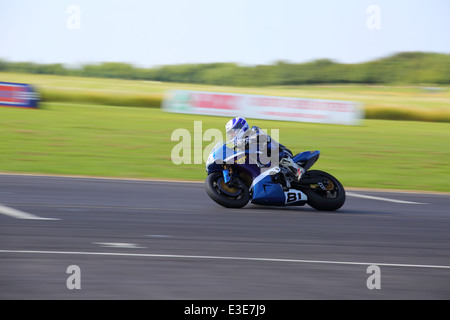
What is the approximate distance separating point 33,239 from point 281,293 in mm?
3281

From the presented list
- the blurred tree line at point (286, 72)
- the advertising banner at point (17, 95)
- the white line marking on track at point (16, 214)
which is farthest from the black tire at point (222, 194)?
the blurred tree line at point (286, 72)

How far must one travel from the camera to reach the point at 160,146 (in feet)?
72.6

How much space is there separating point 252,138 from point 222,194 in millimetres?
1033

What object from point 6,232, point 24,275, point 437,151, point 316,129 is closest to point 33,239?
point 6,232

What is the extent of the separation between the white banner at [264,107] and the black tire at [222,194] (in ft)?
68.4

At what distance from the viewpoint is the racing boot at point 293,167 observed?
10289mm

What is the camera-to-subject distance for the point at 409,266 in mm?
7020

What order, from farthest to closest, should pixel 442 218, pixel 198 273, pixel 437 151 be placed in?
pixel 437 151
pixel 442 218
pixel 198 273

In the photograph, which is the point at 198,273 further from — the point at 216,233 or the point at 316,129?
the point at 316,129

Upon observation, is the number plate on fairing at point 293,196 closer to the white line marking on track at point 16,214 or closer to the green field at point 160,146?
the white line marking on track at point 16,214

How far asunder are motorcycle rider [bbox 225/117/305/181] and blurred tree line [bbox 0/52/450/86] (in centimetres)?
5484

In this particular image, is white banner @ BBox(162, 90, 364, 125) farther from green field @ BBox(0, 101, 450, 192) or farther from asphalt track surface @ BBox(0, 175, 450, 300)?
asphalt track surface @ BBox(0, 175, 450, 300)

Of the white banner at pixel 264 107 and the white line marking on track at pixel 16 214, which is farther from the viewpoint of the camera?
the white banner at pixel 264 107

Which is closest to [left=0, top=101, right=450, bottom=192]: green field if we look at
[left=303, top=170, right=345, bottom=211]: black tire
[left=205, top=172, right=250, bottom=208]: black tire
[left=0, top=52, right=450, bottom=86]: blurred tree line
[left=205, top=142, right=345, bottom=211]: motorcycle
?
[left=303, top=170, right=345, bottom=211]: black tire
